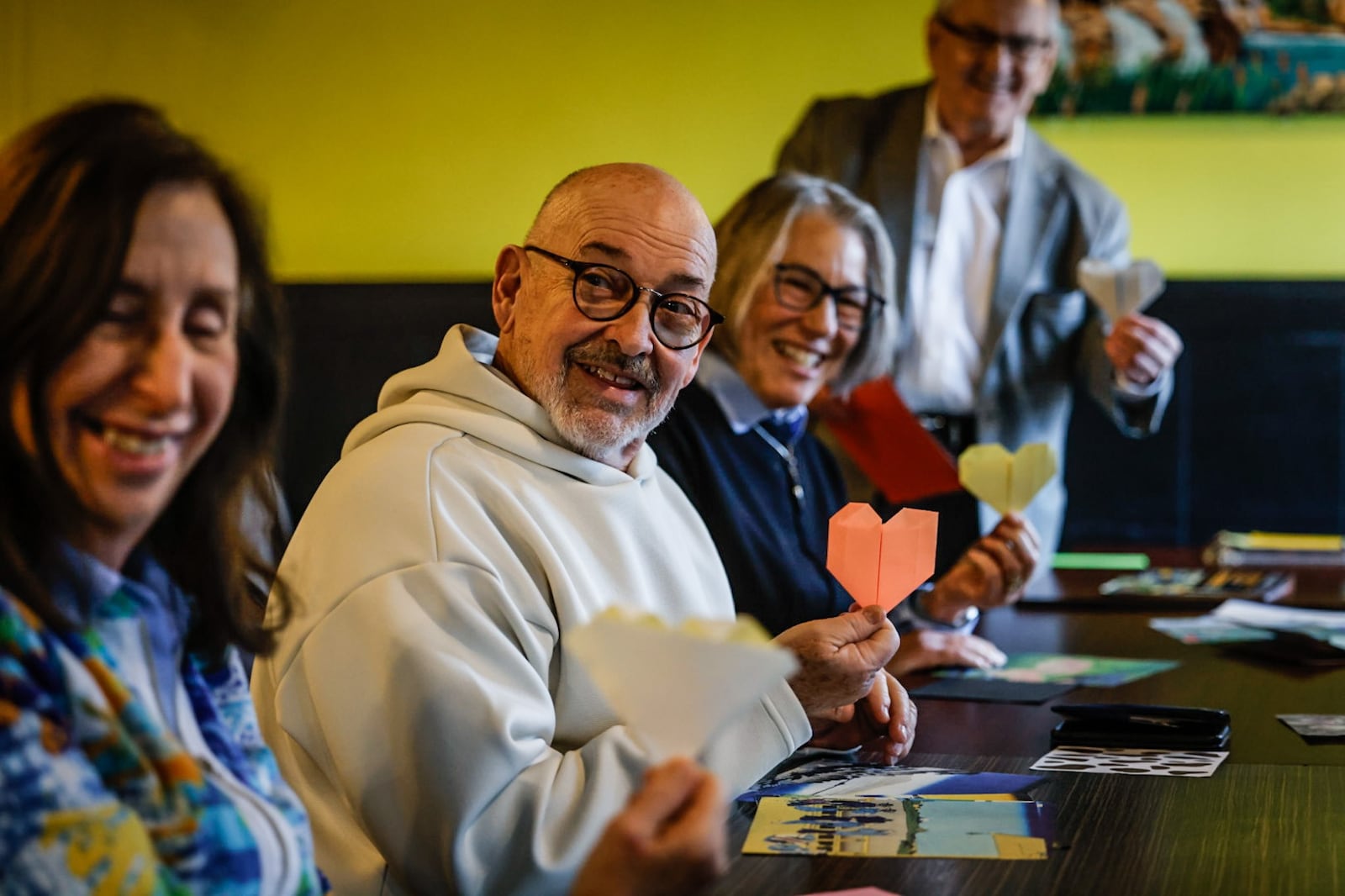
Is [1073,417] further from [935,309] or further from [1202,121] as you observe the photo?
[935,309]

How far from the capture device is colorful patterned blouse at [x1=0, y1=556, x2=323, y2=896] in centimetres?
86

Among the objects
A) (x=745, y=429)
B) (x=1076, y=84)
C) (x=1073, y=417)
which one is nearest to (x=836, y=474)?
(x=745, y=429)

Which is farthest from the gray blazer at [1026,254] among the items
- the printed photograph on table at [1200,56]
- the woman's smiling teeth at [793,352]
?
the printed photograph on table at [1200,56]

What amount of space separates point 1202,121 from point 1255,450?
110cm

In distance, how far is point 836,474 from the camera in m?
2.64

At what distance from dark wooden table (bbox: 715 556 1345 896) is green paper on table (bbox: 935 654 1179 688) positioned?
0.04 metres

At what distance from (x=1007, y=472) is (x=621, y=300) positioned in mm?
855

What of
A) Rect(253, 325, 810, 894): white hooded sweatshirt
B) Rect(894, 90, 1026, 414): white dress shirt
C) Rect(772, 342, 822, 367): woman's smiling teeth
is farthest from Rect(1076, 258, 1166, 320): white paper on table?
Rect(253, 325, 810, 894): white hooded sweatshirt

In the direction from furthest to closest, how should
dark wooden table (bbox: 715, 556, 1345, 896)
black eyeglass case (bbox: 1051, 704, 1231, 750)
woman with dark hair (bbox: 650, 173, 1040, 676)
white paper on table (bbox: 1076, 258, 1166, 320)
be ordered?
white paper on table (bbox: 1076, 258, 1166, 320) < woman with dark hair (bbox: 650, 173, 1040, 676) < black eyeglass case (bbox: 1051, 704, 1231, 750) < dark wooden table (bbox: 715, 556, 1345, 896)

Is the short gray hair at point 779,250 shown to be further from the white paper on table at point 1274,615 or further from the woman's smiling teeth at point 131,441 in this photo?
the woman's smiling teeth at point 131,441

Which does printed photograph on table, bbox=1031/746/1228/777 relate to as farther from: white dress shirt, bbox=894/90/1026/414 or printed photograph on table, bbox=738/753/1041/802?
white dress shirt, bbox=894/90/1026/414

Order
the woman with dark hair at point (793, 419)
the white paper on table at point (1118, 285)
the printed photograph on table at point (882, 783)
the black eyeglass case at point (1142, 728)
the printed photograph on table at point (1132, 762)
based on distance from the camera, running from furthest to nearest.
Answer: the white paper on table at point (1118, 285) → the woman with dark hair at point (793, 419) → the black eyeglass case at point (1142, 728) → the printed photograph on table at point (1132, 762) → the printed photograph on table at point (882, 783)

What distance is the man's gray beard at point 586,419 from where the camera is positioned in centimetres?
165

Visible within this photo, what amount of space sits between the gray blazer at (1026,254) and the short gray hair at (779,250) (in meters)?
1.01
